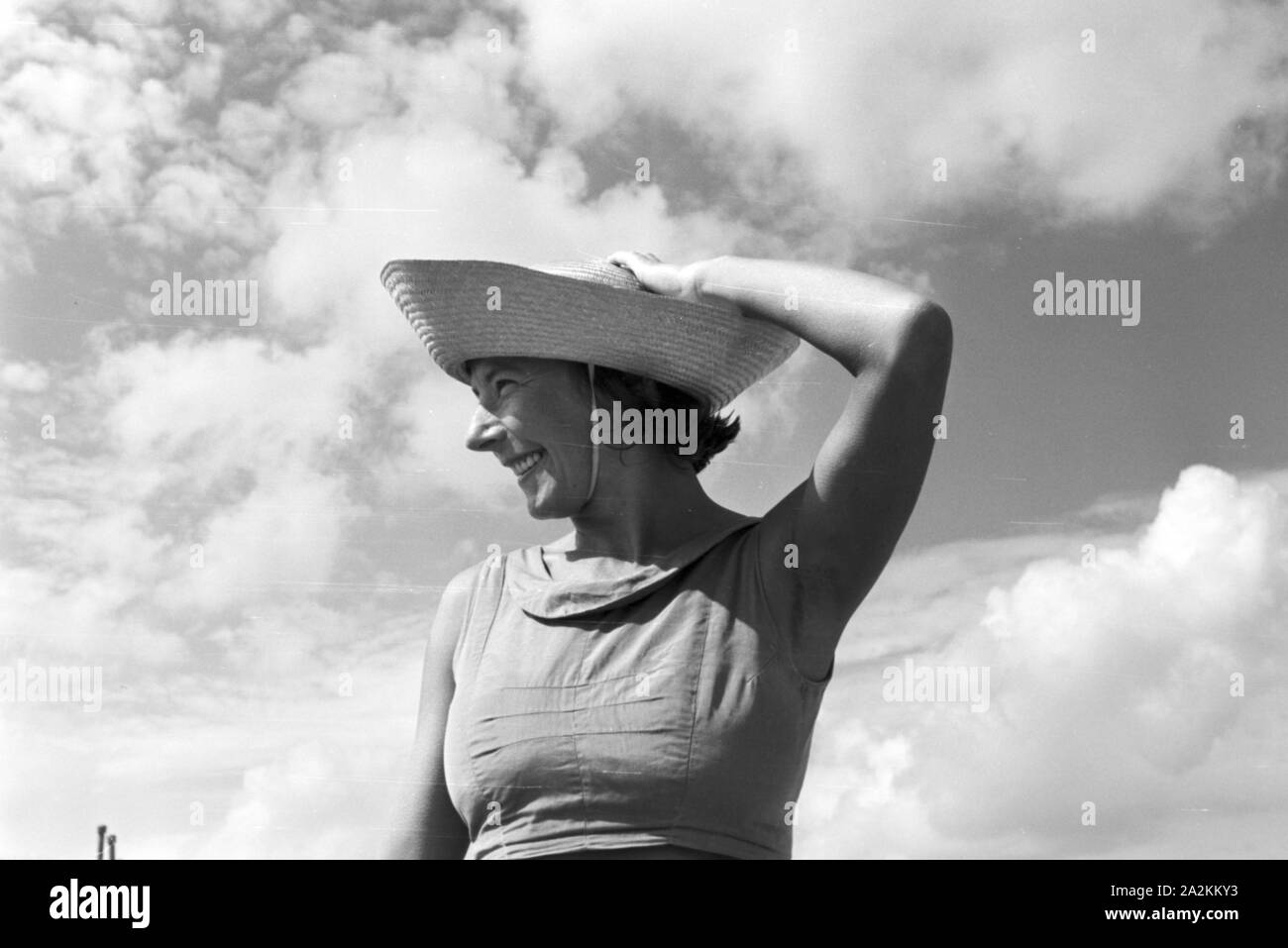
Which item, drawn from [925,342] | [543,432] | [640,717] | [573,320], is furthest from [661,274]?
[640,717]

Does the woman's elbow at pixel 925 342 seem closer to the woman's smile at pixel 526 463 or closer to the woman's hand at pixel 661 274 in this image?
the woman's hand at pixel 661 274

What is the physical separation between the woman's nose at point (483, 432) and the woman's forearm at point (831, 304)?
58 centimetres

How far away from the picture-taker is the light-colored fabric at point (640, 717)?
2.99 meters

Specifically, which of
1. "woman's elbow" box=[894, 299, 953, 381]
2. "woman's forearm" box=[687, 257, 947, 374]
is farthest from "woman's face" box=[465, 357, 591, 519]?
"woman's elbow" box=[894, 299, 953, 381]

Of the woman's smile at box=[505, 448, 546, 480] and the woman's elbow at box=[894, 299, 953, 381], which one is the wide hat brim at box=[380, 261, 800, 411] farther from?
the woman's elbow at box=[894, 299, 953, 381]

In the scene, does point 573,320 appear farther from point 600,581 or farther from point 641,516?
point 600,581

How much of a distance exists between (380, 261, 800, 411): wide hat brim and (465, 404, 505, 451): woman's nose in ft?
0.50

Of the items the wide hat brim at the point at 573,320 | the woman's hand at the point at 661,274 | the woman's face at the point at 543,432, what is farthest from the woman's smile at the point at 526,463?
the woman's hand at the point at 661,274

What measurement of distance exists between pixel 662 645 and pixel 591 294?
31.9 inches

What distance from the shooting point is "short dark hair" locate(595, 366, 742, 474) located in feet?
11.1

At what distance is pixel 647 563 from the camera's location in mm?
3295

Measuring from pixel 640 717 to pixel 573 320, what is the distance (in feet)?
3.00

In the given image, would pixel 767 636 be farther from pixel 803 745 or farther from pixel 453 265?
pixel 453 265
